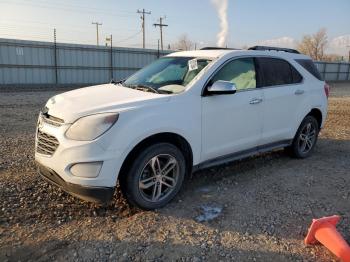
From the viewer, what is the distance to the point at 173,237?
11.6 ft

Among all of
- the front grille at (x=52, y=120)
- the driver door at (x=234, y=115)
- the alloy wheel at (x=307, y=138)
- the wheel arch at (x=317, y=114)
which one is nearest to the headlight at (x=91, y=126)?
the front grille at (x=52, y=120)

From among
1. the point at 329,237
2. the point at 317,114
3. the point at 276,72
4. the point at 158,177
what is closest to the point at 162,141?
the point at 158,177

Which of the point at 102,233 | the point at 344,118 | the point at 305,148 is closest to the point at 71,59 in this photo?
the point at 344,118

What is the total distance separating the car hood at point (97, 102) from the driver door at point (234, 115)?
0.69 m

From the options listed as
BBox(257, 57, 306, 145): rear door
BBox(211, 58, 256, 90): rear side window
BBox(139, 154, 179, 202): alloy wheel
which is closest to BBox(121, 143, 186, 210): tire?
BBox(139, 154, 179, 202): alloy wheel

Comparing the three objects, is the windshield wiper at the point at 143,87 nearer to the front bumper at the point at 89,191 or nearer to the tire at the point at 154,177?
the tire at the point at 154,177

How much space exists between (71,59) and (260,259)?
76.1 ft

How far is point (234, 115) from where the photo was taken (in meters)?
4.66

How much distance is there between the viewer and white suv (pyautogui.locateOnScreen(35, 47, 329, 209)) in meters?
3.57

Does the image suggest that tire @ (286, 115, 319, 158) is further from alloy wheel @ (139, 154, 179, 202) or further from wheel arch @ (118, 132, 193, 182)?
alloy wheel @ (139, 154, 179, 202)

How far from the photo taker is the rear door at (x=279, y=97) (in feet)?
17.1

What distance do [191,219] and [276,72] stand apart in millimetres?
2789

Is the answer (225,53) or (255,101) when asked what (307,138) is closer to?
(255,101)

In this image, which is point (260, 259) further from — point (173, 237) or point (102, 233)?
point (102, 233)
